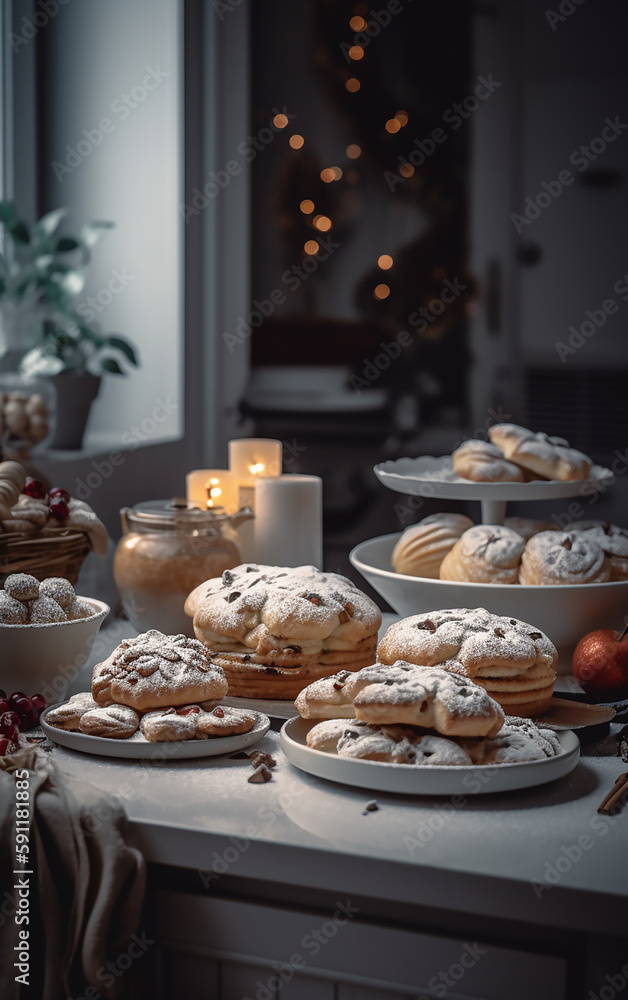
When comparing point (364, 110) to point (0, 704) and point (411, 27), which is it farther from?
point (0, 704)

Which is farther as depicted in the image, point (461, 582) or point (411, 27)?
point (411, 27)

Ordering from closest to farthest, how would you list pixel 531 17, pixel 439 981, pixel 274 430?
pixel 439 981, pixel 531 17, pixel 274 430

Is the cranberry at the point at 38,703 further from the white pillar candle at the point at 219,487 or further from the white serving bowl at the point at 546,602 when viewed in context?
the white pillar candle at the point at 219,487

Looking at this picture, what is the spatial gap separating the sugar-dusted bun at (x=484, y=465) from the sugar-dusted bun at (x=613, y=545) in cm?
14

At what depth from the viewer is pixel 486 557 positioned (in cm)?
142

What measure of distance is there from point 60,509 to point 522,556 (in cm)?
68

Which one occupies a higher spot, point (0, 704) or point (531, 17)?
point (531, 17)

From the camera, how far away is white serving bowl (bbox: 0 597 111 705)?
121 cm

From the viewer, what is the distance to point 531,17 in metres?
3.01

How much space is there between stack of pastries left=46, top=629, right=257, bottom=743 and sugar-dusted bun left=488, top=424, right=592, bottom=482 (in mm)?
627

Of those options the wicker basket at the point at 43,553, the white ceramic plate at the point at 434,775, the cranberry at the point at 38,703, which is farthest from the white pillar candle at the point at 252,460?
the white ceramic plate at the point at 434,775

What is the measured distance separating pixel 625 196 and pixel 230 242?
129cm

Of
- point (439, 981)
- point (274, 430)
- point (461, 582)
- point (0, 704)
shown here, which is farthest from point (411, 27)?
point (439, 981)

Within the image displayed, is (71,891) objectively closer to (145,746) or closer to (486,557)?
(145,746)
